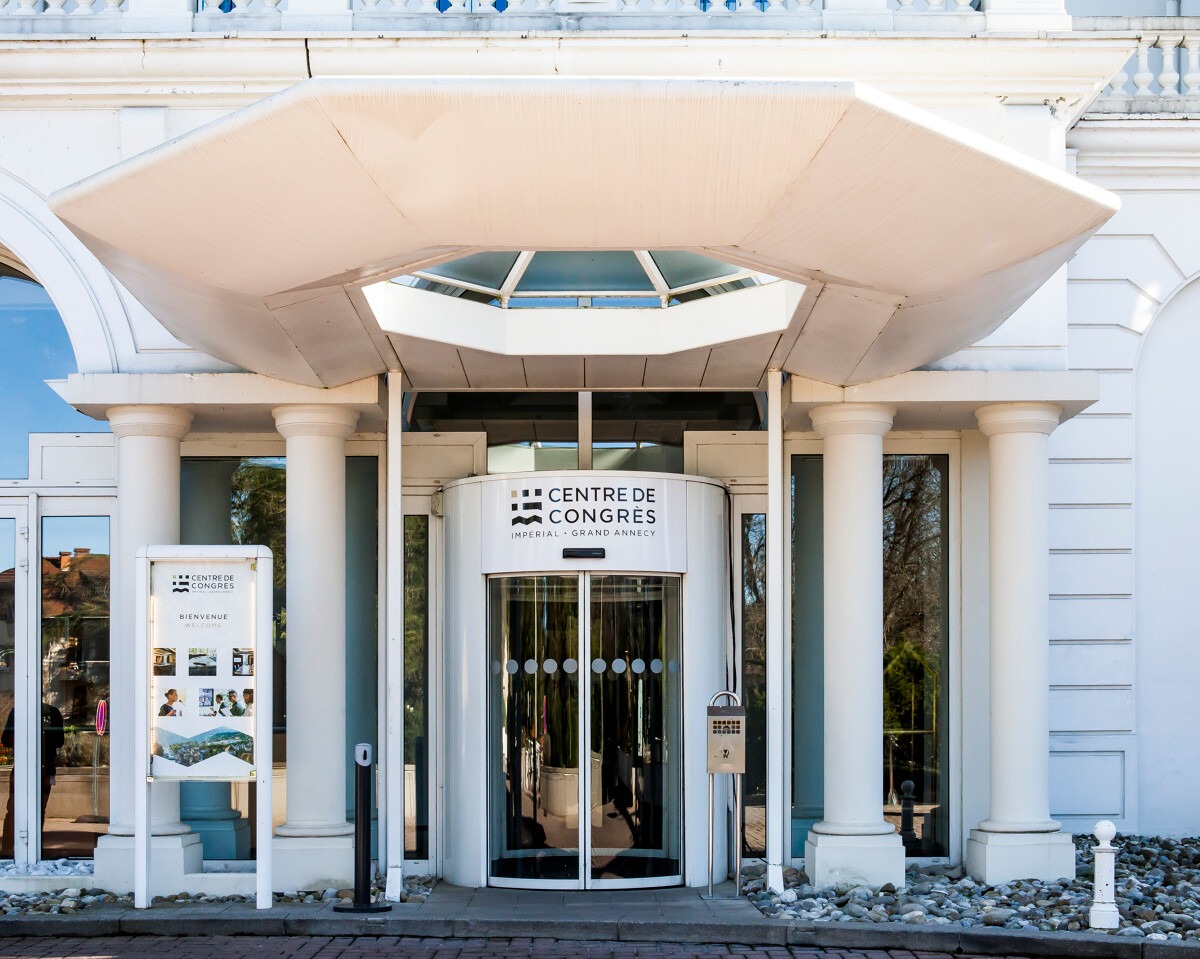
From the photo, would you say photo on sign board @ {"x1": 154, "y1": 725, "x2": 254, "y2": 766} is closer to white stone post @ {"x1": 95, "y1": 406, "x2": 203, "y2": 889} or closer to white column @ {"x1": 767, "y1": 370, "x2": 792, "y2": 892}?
white stone post @ {"x1": 95, "y1": 406, "x2": 203, "y2": 889}

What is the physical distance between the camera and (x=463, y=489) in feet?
35.4

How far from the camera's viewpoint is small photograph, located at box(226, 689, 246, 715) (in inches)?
373

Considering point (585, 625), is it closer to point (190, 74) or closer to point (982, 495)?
point (982, 495)

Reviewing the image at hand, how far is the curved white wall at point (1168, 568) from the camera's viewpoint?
1192 centimetres

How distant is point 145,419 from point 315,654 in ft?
6.43

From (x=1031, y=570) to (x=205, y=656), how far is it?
218 inches

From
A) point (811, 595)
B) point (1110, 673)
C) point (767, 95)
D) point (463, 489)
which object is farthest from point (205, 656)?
point (1110, 673)

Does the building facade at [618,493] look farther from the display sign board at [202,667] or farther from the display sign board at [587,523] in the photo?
the display sign board at [202,667]

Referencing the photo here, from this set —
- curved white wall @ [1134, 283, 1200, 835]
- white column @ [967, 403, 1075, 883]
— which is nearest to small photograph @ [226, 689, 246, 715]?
white column @ [967, 403, 1075, 883]

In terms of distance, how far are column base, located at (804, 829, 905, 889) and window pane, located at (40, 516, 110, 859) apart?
5147 millimetres

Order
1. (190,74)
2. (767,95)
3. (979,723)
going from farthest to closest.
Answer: (979,723)
(190,74)
(767,95)

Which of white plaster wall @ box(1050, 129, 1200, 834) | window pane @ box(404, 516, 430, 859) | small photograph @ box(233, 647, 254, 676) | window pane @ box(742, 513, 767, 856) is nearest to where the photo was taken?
small photograph @ box(233, 647, 254, 676)

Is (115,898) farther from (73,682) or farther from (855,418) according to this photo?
(855,418)

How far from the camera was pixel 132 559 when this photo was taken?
10250mm
